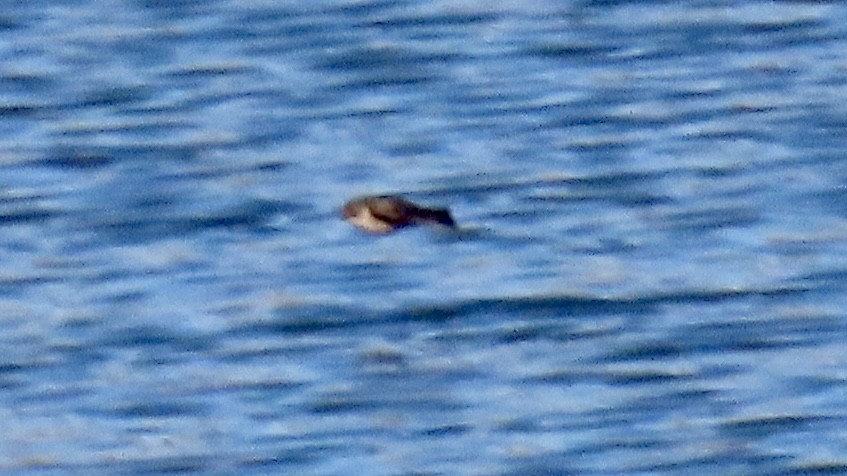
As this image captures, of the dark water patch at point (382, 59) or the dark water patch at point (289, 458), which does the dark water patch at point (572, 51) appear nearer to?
the dark water patch at point (382, 59)

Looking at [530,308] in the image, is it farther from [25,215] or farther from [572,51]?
[572,51]

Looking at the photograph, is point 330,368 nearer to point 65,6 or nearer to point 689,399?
point 689,399

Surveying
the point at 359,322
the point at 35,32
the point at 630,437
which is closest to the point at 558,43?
the point at 35,32

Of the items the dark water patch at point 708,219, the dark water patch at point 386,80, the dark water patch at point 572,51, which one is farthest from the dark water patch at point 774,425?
the dark water patch at point 572,51

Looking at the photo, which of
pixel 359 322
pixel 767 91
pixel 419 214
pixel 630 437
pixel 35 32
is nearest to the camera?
pixel 630 437

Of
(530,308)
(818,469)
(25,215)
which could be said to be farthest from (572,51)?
(818,469)
